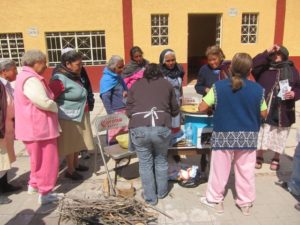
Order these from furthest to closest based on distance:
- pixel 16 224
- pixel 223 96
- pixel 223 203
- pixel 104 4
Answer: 1. pixel 104 4
2. pixel 223 203
3. pixel 16 224
4. pixel 223 96

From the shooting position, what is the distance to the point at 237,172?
11.1 feet

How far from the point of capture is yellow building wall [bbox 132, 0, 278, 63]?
990 cm

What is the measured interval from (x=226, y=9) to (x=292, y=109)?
686 centimetres

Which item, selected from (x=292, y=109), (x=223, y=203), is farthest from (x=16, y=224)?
(x=292, y=109)

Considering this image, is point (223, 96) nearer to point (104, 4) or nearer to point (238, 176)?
point (238, 176)

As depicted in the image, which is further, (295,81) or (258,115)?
(295,81)

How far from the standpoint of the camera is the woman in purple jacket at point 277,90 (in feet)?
13.2

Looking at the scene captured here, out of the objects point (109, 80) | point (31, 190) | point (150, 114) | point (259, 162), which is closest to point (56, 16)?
point (109, 80)

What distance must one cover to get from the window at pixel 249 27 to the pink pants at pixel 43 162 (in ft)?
28.3

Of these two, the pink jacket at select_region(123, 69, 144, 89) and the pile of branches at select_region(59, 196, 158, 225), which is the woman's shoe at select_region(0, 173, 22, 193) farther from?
the pink jacket at select_region(123, 69, 144, 89)

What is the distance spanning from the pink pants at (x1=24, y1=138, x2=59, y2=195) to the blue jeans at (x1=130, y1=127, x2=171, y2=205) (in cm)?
97

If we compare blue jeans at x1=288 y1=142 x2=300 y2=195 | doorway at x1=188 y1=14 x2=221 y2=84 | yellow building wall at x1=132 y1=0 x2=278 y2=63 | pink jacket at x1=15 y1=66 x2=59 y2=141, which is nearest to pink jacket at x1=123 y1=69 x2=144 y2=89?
pink jacket at x1=15 y1=66 x2=59 y2=141

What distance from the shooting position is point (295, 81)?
4035 mm

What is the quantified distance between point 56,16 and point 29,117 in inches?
283
